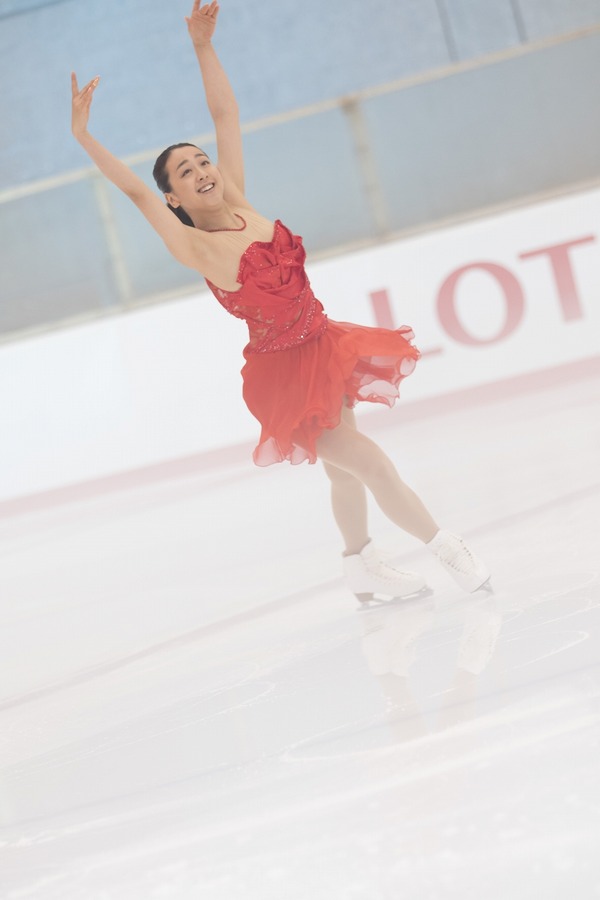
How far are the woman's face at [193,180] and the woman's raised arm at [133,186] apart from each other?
0.11m

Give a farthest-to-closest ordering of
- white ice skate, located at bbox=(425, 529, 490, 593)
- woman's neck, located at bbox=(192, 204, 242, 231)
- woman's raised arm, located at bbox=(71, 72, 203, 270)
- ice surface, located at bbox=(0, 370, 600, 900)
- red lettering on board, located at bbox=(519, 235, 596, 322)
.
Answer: red lettering on board, located at bbox=(519, 235, 596, 322)
woman's neck, located at bbox=(192, 204, 242, 231)
white ice skate, located at bbox=(425, 529, 490, 593)
woman's raised arm, located at bbox=(71, 72, 203, 270)
ice surface, located at bbox=(0, 370, 600, 900)

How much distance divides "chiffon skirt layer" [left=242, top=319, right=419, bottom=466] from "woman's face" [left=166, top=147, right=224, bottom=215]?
31cm

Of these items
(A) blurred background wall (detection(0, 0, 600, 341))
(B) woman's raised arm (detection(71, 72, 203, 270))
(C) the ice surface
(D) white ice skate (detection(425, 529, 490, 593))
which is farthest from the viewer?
(A) blurred background wall (detection(0, 0, 600, 341))

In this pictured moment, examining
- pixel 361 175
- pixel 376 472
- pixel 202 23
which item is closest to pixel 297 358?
pixel 376 472

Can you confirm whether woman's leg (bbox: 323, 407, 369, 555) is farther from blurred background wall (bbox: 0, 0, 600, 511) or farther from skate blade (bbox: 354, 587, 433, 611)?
blurred background wall (bbox: 0, 0, 600, 511)

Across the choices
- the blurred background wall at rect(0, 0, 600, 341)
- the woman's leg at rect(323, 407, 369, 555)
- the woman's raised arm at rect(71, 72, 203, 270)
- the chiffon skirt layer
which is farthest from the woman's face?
the blurred background wall at rect(0, 0, 600, 341)

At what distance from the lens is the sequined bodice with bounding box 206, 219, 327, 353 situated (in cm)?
228

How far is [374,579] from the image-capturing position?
7.96 feet

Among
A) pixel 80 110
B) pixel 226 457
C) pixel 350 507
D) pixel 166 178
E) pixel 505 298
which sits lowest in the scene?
pixel 226 457

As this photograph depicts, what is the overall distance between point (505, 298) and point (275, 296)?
322 centimetres

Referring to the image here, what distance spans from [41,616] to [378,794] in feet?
6.41

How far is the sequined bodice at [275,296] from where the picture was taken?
2.28 metres

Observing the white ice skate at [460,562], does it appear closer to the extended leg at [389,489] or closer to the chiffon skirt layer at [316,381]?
the extended leg at [389,489]

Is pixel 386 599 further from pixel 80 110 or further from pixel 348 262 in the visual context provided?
pixel 348 262
